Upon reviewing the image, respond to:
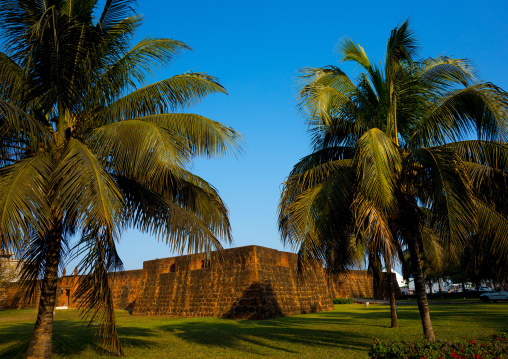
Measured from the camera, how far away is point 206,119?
24.3 ft

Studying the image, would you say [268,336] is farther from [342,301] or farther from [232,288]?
[342,301]

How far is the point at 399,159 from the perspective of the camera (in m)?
6.51

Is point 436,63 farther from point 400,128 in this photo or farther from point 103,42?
point 103,42

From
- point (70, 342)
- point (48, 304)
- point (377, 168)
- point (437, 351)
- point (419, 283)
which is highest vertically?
point (377, 168)

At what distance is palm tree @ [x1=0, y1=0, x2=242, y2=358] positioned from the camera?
5406 mm

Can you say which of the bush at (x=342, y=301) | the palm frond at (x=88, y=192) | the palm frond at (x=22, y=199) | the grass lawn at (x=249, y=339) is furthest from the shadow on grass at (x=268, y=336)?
the bush at (x=342, y=301)

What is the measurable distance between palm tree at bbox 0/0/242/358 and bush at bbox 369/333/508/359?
3130 mm

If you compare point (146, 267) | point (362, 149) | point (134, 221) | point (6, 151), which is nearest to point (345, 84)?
point (362, 149)

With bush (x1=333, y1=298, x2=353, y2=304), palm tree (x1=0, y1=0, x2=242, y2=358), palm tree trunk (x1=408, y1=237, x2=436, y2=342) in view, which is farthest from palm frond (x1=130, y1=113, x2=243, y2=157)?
bush (x1=333, y1=298, x2=353, y2=304)

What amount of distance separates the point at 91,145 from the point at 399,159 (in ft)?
17.4

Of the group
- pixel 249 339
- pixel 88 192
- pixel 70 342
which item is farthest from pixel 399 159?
pixel 70 342

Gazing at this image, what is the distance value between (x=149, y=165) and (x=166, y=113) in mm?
1741

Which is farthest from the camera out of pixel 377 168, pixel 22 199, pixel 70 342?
pixel 70 342

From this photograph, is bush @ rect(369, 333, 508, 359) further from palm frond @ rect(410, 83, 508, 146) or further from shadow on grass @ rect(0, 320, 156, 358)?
shadow on grass @ rect(0, 320, 156, 358)
